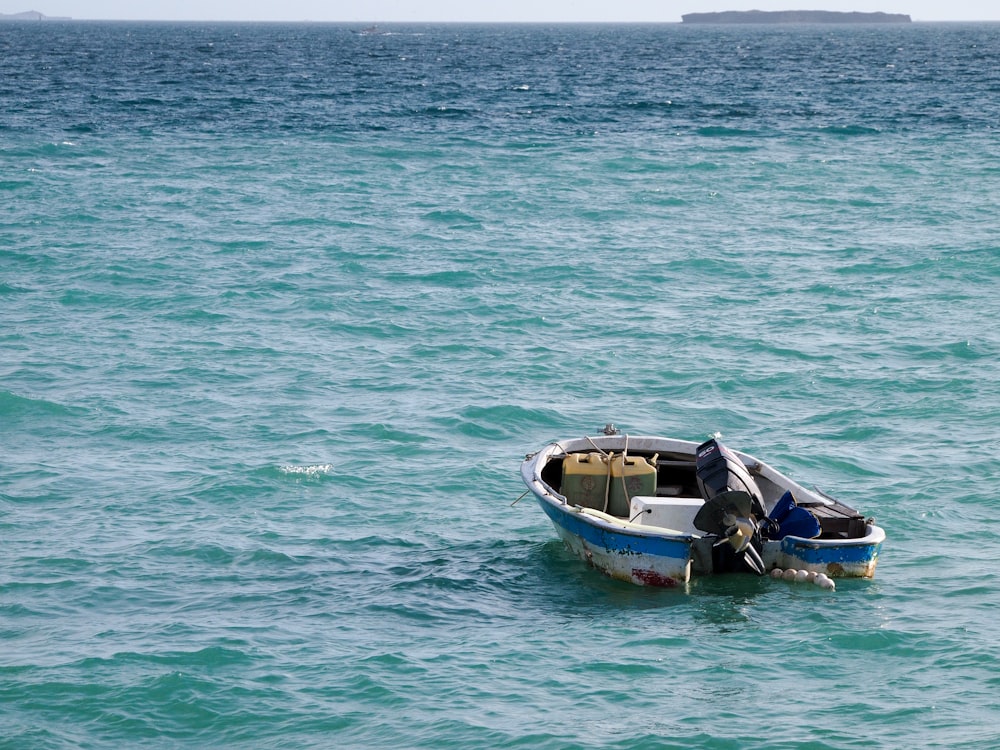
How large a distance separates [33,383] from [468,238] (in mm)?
20949

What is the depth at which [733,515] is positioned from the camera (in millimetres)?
18609

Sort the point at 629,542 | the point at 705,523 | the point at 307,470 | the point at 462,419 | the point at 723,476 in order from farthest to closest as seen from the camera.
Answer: the point at 462,419 → the point at 307,470 → the point at 723,476 → the point at 705,523 → the point at 629,542

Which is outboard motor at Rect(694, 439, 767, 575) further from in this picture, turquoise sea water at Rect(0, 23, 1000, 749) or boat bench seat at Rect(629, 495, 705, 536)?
turquoise sea water at Rect(0, 23, 1000, 749)

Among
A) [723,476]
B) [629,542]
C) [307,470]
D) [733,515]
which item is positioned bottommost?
[307,470]

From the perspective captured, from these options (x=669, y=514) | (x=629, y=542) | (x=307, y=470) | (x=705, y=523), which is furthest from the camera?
(x=307, y=470)

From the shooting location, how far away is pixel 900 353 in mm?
32500

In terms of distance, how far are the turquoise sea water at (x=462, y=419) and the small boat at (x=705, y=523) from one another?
0.41 m

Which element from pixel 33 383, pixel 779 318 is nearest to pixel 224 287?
pixel 33 383

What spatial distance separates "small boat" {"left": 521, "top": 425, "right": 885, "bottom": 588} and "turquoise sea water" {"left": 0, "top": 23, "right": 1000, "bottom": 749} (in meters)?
0.41

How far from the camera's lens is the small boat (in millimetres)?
18516

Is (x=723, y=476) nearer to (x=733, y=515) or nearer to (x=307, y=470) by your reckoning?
(x=733, y=515)

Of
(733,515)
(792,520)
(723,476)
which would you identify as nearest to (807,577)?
(792,520)

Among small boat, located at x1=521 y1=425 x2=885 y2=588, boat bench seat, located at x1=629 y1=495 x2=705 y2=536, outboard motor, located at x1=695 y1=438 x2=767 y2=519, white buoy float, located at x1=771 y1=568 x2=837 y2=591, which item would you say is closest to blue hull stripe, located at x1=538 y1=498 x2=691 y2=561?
small boat, located at x1=521 y1=425 x2=885 y2=588

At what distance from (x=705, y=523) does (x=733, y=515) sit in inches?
17.5
